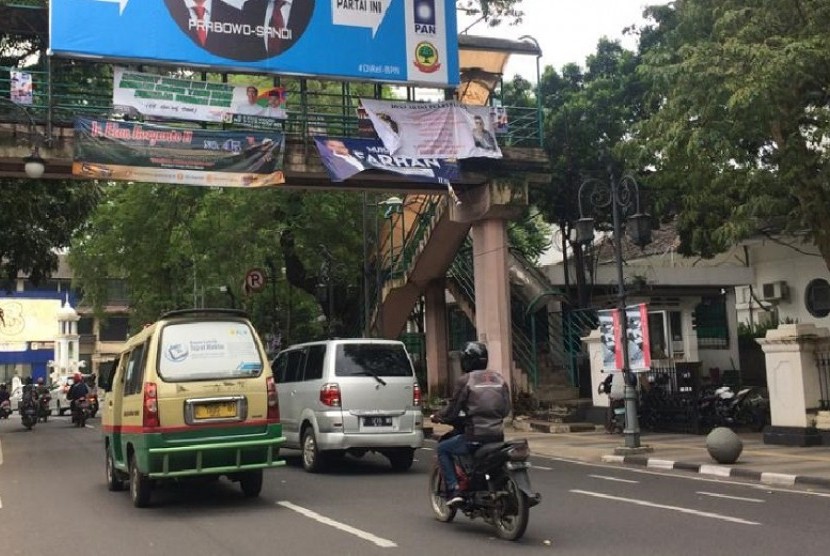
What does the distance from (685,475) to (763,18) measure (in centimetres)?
805

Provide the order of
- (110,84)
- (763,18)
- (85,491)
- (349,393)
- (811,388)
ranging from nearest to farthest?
(85,491)
(349,393)
(763,18)
(811,388)
(110,84)

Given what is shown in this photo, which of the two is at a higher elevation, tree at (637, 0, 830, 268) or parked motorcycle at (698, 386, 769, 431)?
tree at (637, 0, 830, 268)

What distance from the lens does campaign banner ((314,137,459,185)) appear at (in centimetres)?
1941

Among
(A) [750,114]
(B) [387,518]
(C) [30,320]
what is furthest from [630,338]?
(C) [30,320]

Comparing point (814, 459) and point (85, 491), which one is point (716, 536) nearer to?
point (814, 459)

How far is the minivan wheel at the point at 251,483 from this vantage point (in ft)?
34.4

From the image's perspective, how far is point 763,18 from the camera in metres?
14.7

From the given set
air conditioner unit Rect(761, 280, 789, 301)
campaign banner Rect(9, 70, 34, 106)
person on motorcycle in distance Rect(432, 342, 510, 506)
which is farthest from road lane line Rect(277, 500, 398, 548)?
air conditioner unit Rect(761, 280, 789, 301)

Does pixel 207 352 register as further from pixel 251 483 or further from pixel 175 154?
pixel 175 154

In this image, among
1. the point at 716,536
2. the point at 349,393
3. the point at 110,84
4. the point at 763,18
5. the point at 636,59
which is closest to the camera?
the point at 716,536

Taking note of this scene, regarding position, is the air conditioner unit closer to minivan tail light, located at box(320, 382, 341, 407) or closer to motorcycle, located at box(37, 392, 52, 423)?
minivan tail light, located at box(320, 382, 341, 407)

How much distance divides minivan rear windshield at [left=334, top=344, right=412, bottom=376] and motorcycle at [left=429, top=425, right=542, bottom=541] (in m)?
4.64

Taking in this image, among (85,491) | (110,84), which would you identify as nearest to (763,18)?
(85,491)

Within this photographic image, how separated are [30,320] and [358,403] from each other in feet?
158
